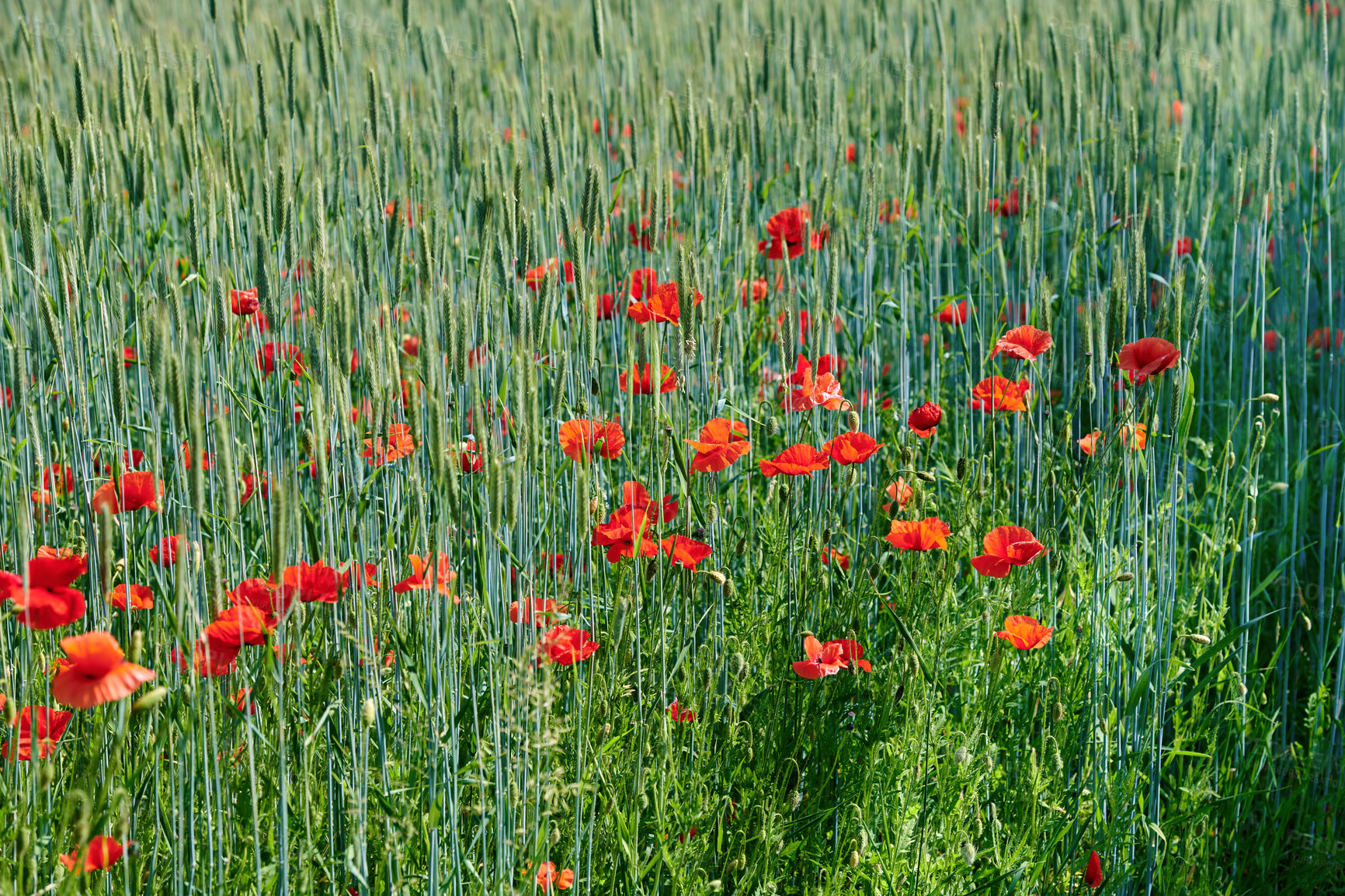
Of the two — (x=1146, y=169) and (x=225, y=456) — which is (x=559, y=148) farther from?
(x=1146, y=169)

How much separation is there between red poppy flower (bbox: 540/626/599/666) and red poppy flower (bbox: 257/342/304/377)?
14.7 inches

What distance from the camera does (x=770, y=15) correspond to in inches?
84.9

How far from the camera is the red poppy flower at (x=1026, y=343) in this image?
129cm

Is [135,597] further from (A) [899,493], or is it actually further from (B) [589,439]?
(A) [899,493]

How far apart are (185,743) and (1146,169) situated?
82.9 inches

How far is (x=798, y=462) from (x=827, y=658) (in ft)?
0.70

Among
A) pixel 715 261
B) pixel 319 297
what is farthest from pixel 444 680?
pixel 715 261

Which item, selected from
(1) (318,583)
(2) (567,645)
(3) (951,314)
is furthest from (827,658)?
(3) (951,314)

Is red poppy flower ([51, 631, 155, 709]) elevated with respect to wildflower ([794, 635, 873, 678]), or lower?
elevated

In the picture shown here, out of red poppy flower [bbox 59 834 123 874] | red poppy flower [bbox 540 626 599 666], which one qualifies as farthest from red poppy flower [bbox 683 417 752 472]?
red poppy flower [bbox 59 834 123 874]

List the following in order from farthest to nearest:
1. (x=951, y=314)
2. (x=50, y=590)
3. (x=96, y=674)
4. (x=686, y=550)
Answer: (x=951, y=314) < (x=686, y=550) < (x=50, y=590) < (x=96, y=674)

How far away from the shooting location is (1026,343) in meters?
1.33

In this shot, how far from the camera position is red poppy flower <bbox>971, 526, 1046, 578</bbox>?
120 cm

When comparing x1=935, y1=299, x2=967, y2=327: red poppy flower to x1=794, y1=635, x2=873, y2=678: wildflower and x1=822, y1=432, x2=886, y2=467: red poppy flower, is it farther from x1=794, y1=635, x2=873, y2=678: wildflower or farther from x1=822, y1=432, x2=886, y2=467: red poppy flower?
x1=794, y1=635, x2=873, y2=678: wildflower
